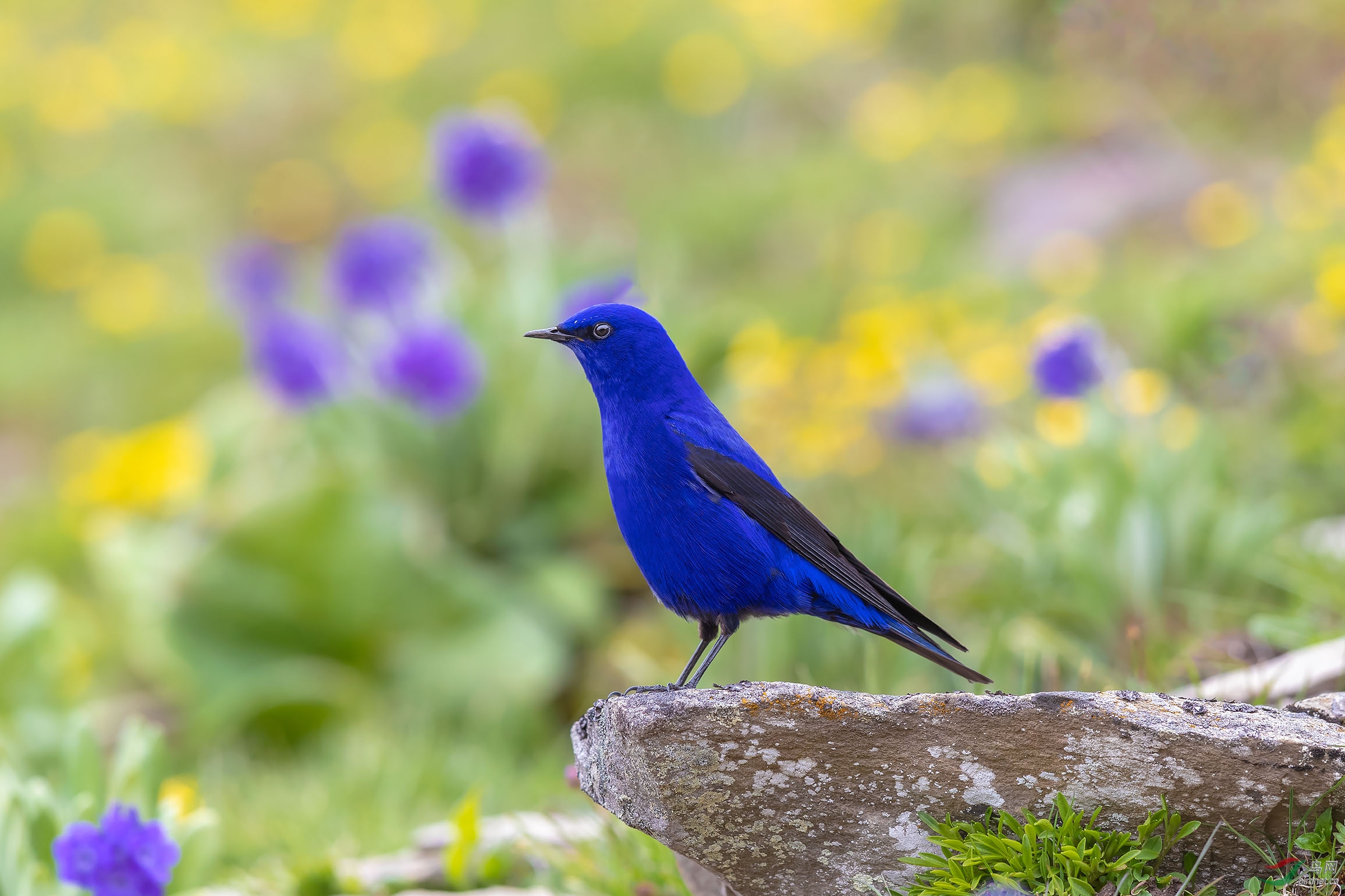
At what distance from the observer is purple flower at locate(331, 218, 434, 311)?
17.9 ft

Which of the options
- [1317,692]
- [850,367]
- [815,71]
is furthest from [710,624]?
[815,71]

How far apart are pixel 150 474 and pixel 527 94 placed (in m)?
6.65

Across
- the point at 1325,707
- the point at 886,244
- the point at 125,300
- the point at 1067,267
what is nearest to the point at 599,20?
the point at 886,244

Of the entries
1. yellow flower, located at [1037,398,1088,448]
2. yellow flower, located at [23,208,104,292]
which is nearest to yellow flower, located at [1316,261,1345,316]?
yellow flower, located at [1037,398,1088,448]

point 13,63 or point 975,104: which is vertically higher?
point 13,63

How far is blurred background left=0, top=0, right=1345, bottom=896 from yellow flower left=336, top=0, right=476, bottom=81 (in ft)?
6.54

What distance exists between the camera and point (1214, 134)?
9.79 m

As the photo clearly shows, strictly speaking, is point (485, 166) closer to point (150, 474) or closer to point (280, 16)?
point (150, 474)

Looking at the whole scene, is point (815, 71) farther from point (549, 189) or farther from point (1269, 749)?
point (1269, 749)

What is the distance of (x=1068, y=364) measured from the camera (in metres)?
4.39

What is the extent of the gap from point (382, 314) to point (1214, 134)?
7.09 metres

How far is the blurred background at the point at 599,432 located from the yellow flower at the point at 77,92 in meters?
1.80

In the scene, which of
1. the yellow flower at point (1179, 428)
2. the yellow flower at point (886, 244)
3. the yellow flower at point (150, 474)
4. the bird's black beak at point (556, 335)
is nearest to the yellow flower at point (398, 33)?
the yellow flower at point (886, 244)

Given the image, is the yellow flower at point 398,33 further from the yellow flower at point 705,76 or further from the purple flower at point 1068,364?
the purple flower at point 1068,364
